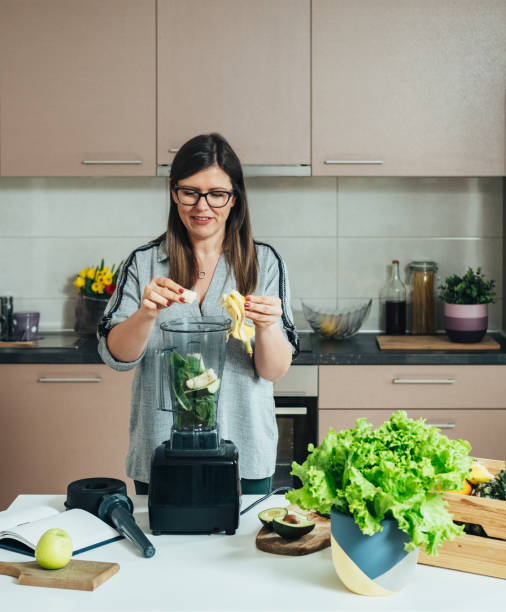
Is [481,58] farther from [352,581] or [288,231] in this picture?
[352,581]

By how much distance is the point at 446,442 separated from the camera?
1.14 metres

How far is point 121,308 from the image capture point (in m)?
1.81

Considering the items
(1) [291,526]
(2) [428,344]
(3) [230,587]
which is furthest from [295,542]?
(2) [428,344]

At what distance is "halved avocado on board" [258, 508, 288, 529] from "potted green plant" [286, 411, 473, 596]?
0.22 meters

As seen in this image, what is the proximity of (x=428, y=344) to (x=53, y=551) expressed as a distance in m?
2.00

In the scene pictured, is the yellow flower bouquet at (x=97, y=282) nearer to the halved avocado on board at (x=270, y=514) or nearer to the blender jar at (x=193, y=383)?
the blender jar at (x=193, y=383)

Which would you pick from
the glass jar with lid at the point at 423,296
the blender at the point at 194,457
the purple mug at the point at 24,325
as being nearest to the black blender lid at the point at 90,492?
the blender at the point at 194,457

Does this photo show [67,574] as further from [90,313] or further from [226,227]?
[90,313]

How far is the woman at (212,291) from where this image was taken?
1.78 metres

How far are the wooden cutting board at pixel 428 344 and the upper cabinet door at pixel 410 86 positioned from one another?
0.66 metres

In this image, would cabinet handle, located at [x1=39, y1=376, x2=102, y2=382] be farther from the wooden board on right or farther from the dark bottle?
Result: the wooden board on right

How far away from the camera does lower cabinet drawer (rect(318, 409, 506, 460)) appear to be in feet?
9.09

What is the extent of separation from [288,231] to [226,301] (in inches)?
71.1

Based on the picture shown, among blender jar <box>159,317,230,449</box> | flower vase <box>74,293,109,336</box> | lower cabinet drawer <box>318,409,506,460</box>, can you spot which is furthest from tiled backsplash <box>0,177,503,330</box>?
blender jar <box>159,317,230,449</box>
